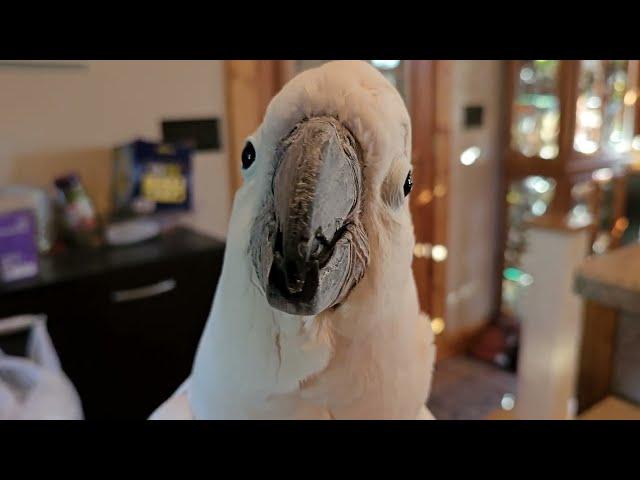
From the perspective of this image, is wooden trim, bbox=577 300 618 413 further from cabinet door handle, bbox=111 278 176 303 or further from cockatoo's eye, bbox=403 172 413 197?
cabinet door handle, bbox=111 278 176 303

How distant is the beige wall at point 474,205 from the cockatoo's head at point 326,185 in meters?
2.59

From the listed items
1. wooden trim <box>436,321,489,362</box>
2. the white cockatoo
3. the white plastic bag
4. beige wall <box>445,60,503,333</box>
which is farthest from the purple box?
wooden trim <box>436,321,489,362</box>

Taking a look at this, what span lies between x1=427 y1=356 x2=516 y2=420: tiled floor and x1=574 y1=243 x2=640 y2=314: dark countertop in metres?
1.38

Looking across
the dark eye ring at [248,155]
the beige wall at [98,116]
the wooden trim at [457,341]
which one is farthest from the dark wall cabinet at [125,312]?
the wooden trim at [457,341]

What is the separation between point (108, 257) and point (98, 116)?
16.9 inches

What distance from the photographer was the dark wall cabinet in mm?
1415

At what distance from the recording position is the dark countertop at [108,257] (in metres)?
1.40

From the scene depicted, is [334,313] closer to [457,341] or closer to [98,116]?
[98,116]

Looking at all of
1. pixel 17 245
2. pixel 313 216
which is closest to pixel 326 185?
pixel 313 216

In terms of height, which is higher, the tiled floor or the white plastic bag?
the white plastic bag

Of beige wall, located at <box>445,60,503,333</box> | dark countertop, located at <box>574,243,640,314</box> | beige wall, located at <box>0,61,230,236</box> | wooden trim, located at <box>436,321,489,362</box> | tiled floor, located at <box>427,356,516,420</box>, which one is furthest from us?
wooden trim, located at <box>436,321,489,362</box>

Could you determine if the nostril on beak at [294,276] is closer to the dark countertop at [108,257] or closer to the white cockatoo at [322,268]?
the white cockatoo at [322,268]
